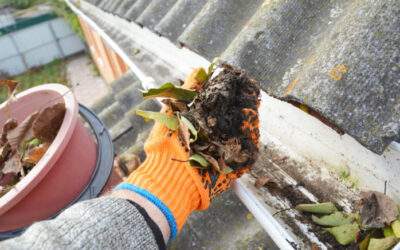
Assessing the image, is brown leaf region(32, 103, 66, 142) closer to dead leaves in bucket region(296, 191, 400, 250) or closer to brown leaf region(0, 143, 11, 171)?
brown leaf region(0, 143, 11, 171)

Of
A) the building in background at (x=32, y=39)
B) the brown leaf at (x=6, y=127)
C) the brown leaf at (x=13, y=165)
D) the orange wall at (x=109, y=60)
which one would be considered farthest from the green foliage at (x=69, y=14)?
the brown leaf at (x=13, y=165)

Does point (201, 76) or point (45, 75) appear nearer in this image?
point (201, 76)

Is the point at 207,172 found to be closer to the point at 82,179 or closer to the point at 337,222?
the point at 337,222

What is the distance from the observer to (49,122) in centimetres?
190

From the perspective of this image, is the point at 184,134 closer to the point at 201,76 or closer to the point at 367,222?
the point at 201,76

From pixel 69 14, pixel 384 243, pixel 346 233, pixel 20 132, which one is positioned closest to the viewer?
pixel 384 243

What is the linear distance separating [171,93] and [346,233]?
736 mm

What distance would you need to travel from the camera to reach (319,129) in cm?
140

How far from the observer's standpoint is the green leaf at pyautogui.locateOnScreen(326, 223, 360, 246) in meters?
1.20

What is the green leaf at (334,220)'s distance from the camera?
4.09 ft

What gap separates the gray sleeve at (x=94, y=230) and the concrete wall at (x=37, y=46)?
51.8 feet

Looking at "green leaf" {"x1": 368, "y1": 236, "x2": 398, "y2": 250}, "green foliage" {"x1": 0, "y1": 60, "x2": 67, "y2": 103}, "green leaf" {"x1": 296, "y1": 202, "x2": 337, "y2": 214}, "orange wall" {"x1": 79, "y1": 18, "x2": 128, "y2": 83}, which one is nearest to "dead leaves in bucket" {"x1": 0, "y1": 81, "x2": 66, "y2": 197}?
"green leaf" {"x1": 296, "y1": 202, "x2": 337, "y2": 214}

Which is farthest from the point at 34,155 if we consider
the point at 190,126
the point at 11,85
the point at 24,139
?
the point at 190,126

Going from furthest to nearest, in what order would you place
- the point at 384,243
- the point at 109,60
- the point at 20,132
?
the point at 109,60, the point at 20,132, the point at 384,243
